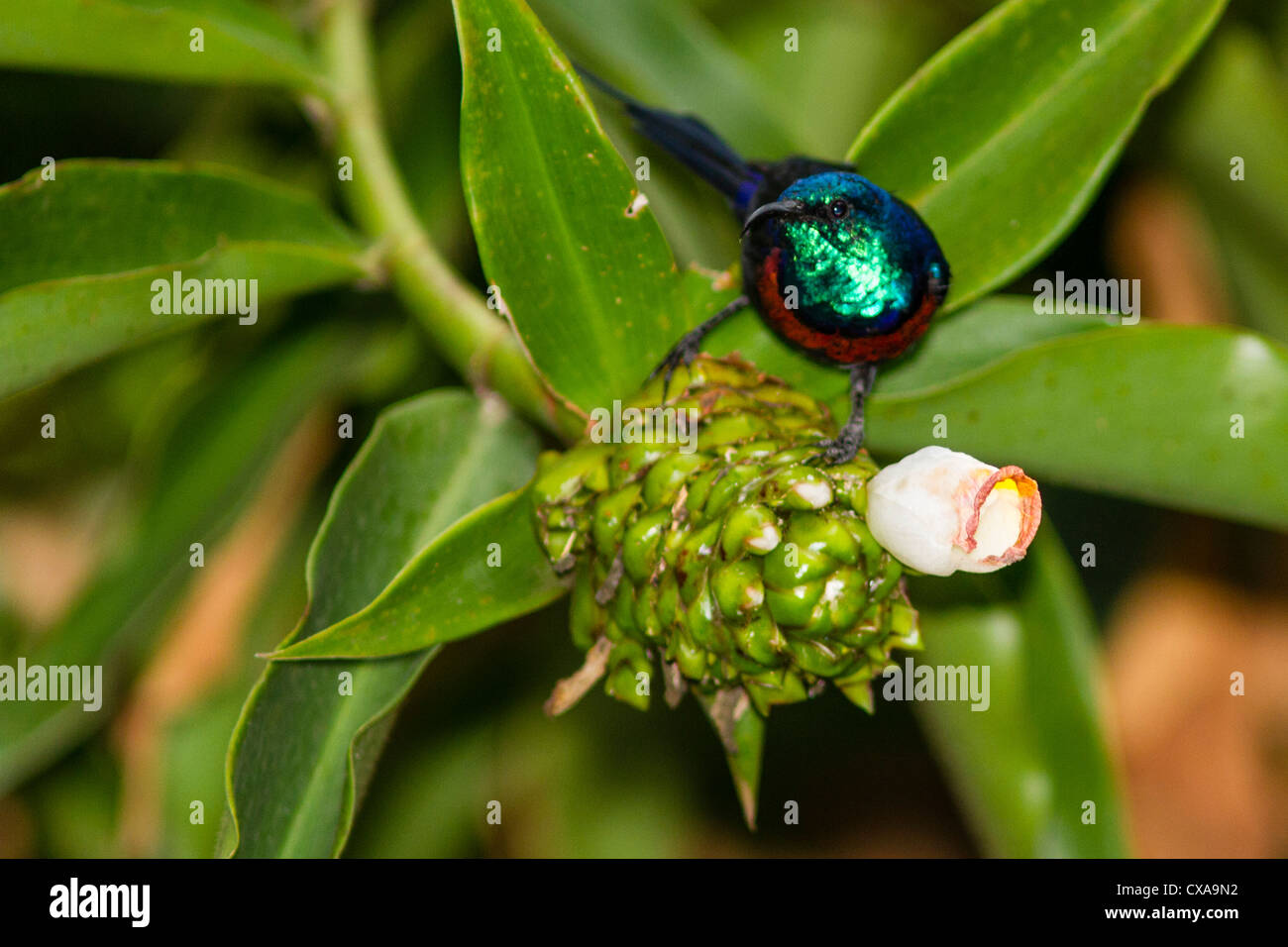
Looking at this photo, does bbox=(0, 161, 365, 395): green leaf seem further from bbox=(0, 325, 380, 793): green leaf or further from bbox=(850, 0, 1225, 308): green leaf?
bbox=(850, 0, 1225, 308): green leaf

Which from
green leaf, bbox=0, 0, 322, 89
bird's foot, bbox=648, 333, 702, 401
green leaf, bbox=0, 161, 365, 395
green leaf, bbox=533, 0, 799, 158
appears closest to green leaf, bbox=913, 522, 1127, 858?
bird's foot, bbox=648, 333, 702, 401

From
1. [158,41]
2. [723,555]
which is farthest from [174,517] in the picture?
[723,555]

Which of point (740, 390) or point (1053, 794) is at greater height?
point (740, 390)

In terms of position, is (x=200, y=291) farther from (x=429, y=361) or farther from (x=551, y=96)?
(x=429, y=361)

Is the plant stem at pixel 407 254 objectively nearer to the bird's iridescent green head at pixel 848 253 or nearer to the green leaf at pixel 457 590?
the green leaf at pixel 457 590

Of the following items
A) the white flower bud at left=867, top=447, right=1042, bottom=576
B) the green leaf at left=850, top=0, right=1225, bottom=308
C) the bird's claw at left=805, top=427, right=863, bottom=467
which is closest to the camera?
the white flower bud at left=867, top=447, right=1042, bottom=576

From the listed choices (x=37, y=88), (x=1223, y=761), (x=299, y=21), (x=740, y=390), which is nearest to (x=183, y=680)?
(x=37, y=88)
